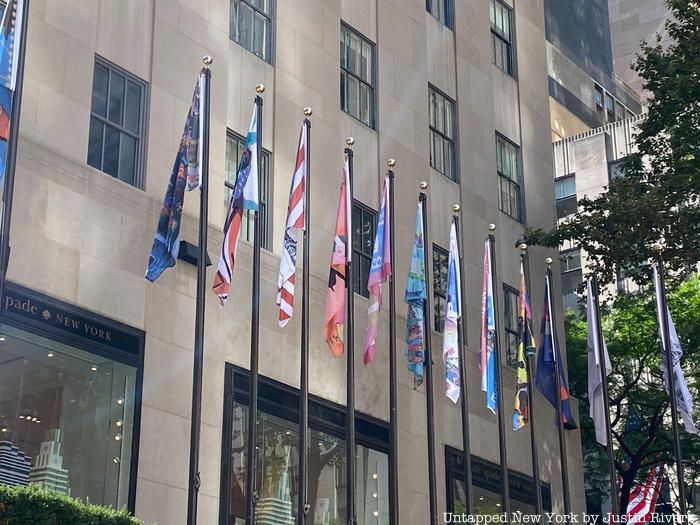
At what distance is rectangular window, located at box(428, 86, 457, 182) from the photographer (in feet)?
112

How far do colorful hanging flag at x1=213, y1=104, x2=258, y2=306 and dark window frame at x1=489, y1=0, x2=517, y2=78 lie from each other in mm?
17338

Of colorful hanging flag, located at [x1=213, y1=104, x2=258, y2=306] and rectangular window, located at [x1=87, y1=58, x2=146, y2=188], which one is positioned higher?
rectangular window, located at [x1=87, y1=58, x2=146, y2=188]

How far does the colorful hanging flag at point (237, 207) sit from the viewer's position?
21.3 metres

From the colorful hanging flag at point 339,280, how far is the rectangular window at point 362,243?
18.9ft

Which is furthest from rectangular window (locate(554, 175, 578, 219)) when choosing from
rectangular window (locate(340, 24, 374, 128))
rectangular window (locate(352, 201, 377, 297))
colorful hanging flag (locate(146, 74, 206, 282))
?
colorful hanging flag (locate(146, 74, 206, 282))

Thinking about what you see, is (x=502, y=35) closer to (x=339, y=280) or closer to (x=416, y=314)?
(x=416, y=314)

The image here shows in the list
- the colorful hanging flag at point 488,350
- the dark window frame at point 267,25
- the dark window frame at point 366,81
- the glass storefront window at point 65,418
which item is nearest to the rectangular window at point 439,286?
the dark window frame at point 366,81

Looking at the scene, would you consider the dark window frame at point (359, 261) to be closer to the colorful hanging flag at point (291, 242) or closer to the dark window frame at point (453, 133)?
the dark window frame at point (453, 133)

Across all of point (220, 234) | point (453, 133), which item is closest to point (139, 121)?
point (220, 234)

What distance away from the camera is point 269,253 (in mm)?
26500

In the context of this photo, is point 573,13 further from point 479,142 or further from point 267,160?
point 267,160

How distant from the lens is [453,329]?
83.4ft

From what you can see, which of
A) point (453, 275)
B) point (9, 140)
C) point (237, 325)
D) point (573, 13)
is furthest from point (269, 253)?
point (573, 13)

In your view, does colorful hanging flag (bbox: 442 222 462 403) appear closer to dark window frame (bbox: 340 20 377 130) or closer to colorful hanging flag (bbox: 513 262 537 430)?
colorful hanging flag (bbox: 513 262 537 430)
